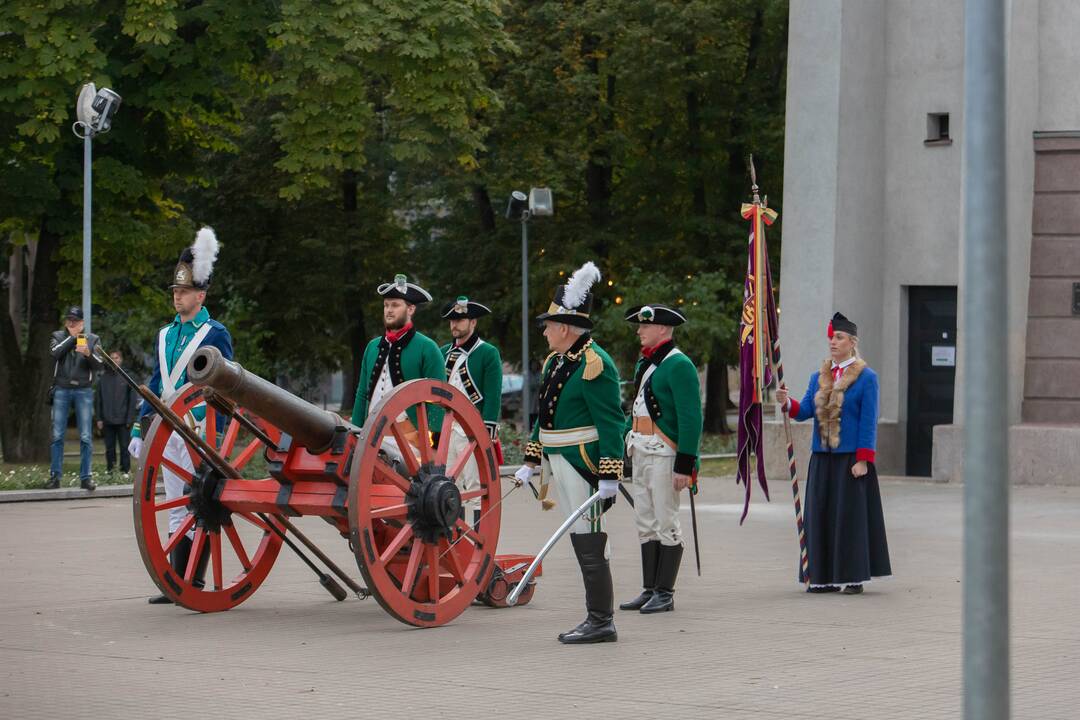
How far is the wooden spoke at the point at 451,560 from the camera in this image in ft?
34.5

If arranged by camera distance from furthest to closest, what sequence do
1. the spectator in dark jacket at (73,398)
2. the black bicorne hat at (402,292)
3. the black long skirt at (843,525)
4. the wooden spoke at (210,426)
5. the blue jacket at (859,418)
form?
the spectator in dark jacket at (73,398) < the blue jacket at (859,418) < the black long skirt at (843,525) < the black bicorne hat at (402,292) < the wooden spoke at (210,426)

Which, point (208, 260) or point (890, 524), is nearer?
point (208, 260)

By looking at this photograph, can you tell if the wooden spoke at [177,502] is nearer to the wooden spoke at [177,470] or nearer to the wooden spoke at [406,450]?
the wooden spoke at [177,470]

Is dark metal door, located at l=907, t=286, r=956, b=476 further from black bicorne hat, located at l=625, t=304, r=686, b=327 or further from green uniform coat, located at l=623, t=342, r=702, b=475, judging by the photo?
black bicorne hat, located at l=625, t=304, r=686, b=327

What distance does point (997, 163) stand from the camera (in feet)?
14.0

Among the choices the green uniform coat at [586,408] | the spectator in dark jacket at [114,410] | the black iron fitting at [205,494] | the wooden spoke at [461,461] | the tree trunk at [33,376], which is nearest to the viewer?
the green uniform coat at [586,408]

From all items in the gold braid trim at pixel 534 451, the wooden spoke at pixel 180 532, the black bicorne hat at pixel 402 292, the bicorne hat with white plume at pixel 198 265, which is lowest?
the wooden spoke at pixel 180 532

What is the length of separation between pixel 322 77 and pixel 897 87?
26.3ft

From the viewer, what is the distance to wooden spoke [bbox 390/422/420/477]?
404 inches

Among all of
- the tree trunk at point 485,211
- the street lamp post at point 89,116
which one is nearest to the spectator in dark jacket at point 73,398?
the street lamp post at point 89,116

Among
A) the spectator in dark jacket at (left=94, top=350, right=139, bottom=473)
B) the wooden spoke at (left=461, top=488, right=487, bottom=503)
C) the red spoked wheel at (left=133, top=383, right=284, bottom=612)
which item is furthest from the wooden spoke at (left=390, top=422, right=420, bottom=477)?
the spectator in dark jacket at (left=94, top=350, right=139, bottom=473)

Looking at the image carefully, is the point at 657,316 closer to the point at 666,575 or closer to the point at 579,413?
the point at 579,413

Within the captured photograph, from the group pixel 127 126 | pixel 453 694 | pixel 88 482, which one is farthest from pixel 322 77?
pixel 453 694

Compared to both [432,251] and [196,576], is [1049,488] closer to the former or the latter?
[196,576]
